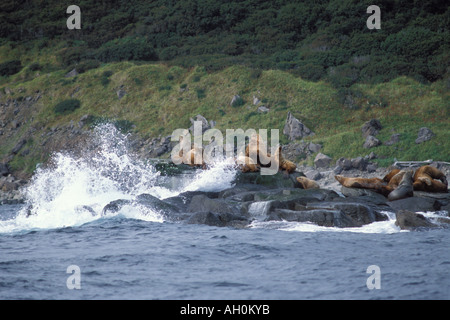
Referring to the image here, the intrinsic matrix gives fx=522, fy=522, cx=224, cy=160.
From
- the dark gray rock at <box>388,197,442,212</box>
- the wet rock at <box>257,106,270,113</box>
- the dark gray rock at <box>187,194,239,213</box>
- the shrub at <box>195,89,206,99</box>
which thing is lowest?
the dark gray rock at <box>388,197,442,212</box>

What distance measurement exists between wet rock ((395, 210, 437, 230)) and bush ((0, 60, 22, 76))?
64.2m

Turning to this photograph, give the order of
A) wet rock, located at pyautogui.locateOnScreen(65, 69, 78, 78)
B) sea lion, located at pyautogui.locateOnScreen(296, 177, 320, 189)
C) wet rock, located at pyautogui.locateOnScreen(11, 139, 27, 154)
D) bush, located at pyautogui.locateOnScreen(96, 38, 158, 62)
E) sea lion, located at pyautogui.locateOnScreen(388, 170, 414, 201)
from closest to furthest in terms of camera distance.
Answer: sea lion, located at pyautogui.locateOnScreen(388, 170, 414, 201)
sea lion, located at pyautogui.locateOnScreen(296, 177, 320, 189)
wet rock, located at pyautogui.locateOnScreen(11, 139, 27, 154)
wet rock, located at pyautogui.locateOnScreen(65, 69, 78, 78)
bush, located at pyautogui.locateOnScreen(96, 38, 158, 62)

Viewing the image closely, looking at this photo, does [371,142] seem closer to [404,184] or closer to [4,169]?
[404,184]

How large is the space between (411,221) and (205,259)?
7.65 metres

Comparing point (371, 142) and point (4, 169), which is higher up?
→ point (371, 142)

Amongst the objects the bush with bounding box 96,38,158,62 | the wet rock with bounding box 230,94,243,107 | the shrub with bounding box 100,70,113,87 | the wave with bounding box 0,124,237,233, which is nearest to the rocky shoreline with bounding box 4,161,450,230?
the wave with bounding box 0,124,237,233

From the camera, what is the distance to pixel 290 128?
45.0m

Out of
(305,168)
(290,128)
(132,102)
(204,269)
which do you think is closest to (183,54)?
(132,102)

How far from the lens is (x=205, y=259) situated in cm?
1336

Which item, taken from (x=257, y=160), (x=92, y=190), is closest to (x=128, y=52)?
(x=92, y=190)

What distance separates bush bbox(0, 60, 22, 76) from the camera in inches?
2753

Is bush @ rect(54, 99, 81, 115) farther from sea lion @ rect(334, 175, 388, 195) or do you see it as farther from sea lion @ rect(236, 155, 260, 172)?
sea lion @ rect(334, 175, 388, 195)

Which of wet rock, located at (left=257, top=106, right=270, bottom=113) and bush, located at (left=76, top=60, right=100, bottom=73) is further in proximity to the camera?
bush, located at (left=76, top=60, right=100, bottom=73)
